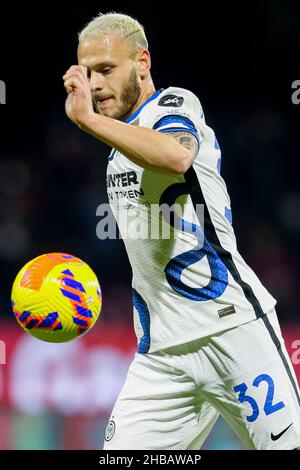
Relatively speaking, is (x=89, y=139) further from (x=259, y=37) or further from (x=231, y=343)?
(x=231, y=343)

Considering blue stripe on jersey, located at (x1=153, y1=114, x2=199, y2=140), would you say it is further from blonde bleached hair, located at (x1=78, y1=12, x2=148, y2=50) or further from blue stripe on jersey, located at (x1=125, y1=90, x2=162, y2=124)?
blonde bleached hair, located at (x1=78, y1=12, x2=148, y2=50)

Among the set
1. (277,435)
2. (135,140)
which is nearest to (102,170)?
(277,435)

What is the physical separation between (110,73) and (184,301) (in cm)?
111

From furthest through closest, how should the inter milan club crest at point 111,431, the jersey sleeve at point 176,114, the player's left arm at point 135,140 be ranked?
the inter milan club crest at point 111,431 → the jersey sleeve at point 176,114 → the player's left arm at point 135,140

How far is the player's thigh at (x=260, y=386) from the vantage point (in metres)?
3.50

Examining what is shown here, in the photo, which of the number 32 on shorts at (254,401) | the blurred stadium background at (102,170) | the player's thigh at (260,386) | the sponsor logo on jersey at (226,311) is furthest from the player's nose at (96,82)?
the blurred stadium background at (102,170)

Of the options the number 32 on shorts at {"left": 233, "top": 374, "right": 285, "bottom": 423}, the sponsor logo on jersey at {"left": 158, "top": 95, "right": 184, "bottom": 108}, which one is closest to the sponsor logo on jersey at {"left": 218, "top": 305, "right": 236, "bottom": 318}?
the number 32 on shorts at {"left": 233, "top": 374, "right": 285, "bottom": 423}

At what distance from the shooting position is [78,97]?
319 centimetres

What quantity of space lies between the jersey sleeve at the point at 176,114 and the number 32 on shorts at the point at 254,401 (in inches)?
43.3

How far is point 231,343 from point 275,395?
0.30m

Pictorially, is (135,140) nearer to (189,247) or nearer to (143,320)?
(189,247)

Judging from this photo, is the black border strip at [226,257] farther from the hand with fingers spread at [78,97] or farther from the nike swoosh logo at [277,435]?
the hand with fingers spread at [78,97]

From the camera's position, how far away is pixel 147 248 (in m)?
3.68
